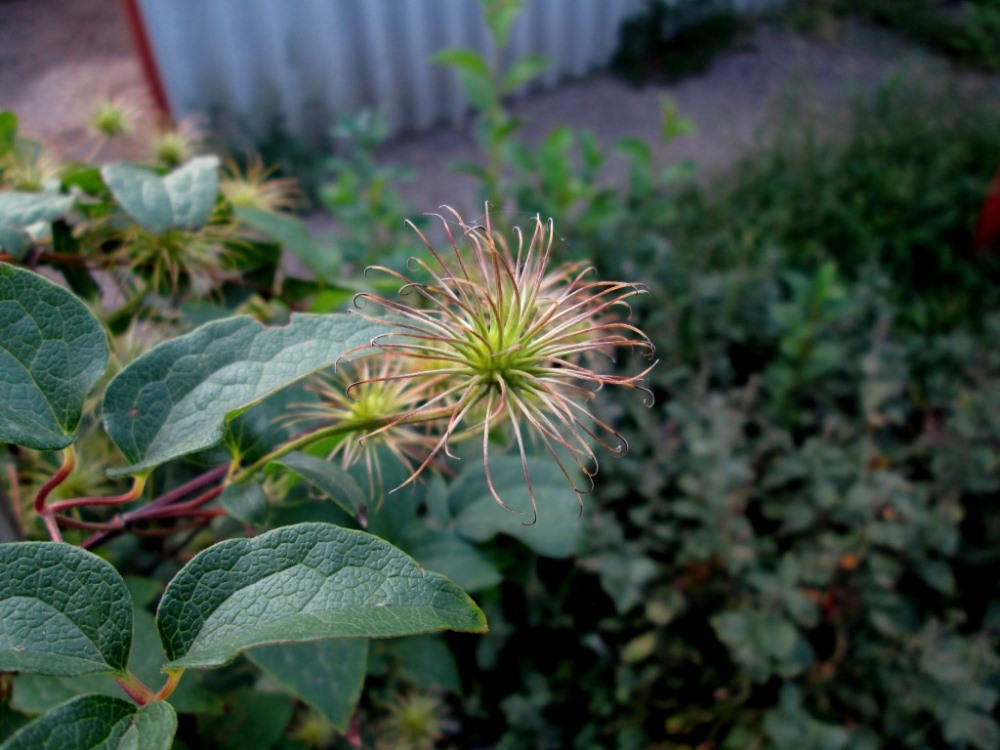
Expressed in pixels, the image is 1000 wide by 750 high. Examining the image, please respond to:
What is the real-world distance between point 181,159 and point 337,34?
2861 mm

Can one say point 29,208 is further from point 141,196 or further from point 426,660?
point 426,660

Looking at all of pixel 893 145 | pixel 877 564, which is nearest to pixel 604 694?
pixel 877 564

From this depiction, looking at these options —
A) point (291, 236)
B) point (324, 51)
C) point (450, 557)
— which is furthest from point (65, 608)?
point (324, 51)

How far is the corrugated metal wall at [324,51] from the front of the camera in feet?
10.2

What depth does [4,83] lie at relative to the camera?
8.05 feet

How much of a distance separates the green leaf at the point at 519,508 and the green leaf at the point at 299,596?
25 centimetres

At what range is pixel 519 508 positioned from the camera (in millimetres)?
553

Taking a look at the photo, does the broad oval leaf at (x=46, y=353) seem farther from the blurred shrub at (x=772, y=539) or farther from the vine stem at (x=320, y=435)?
the blurred shrub at (x=772, y=539)

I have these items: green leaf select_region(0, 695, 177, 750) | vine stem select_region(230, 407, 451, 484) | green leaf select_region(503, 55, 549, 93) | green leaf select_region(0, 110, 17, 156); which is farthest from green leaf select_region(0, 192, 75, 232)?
green leaf select_region(503, 55, 549, 93)

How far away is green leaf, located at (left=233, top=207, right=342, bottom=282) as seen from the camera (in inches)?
23.9

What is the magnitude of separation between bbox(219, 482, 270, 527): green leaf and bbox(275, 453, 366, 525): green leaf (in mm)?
28

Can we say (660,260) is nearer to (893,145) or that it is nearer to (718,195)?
(718,195)

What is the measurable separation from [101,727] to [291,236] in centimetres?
41

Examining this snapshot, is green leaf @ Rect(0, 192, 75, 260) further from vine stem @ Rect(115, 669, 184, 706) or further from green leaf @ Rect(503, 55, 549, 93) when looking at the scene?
green leaf @ Rect(503, 55, 549, 93)
